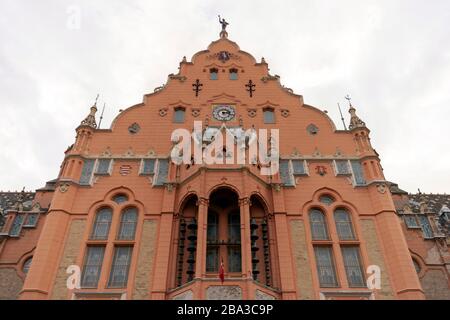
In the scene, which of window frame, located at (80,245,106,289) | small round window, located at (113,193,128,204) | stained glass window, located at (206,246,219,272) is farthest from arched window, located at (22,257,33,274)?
stained glass window, located at (206,246,219,272)

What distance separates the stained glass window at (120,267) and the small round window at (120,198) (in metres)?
3.50

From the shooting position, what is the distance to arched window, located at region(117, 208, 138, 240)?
2339 centimetres

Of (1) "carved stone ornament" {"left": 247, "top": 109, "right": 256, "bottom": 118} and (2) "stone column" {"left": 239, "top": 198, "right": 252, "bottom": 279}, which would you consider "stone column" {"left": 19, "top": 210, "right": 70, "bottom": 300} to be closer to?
(2) "stone column" {"left": 239, "top": 198, "right": 252, "bottom": 279}

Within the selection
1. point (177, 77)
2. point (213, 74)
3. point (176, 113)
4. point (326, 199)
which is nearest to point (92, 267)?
point (176, 113)

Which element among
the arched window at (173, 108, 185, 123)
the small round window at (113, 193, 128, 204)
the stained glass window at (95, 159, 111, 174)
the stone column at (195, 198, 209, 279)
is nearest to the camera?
the stone column at (195, 198, 209, 279)

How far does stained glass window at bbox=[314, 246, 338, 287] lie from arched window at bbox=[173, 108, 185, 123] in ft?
46.9

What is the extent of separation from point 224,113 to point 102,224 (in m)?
12.7

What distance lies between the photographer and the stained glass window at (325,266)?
2161 centimetres

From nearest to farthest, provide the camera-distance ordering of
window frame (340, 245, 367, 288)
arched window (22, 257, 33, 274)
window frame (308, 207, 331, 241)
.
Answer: window frame (340, 245, 367, 288), window frame (308, 207, 331, 241), arched window (22, 257, 33, 274)

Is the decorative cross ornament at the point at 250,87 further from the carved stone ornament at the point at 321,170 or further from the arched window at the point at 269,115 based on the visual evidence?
the carved stone ornament at the point at 321,170

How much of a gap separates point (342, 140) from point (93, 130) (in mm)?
19312

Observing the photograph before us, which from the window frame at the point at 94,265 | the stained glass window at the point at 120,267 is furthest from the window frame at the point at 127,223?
the window frame at the point at 94,265
